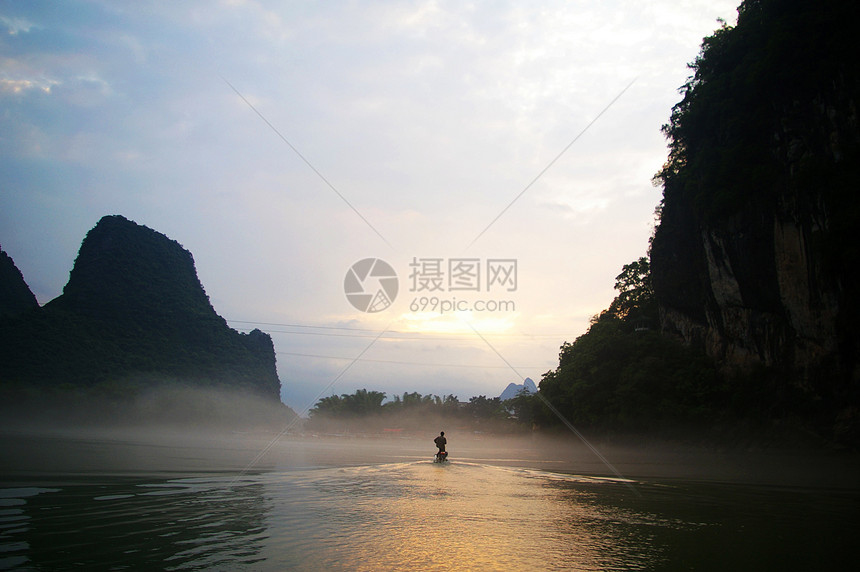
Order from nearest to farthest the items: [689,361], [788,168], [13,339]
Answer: [788,168] → [689,361] → [13,339]

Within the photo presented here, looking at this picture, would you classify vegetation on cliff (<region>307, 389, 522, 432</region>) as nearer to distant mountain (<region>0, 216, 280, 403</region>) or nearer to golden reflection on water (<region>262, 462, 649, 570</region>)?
distant mountain (<region>0, 216, 280, 403</region>)

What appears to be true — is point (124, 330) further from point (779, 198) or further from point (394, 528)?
point (394, 528)

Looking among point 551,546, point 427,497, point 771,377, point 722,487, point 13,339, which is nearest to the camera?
point 551,546

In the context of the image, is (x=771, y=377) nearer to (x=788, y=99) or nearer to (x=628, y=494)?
(x=788, y=99)

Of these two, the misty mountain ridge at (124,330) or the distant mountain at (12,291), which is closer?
the misty mountain ridge at (124,330)

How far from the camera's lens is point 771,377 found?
29906mm

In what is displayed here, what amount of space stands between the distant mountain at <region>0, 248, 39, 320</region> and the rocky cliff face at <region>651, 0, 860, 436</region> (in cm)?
8423

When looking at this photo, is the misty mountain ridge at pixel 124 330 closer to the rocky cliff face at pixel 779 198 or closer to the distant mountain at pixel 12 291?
the distant mountain at pixel 12 291

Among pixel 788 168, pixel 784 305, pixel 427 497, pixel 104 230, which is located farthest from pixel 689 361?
pixel 104 230

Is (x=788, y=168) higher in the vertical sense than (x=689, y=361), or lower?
higher

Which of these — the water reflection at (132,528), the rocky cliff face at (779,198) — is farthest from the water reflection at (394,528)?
the rocky cliff face at (779,198)

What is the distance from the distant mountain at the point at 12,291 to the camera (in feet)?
237

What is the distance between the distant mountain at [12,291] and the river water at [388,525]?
7642 cm

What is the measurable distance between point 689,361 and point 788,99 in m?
17.5
